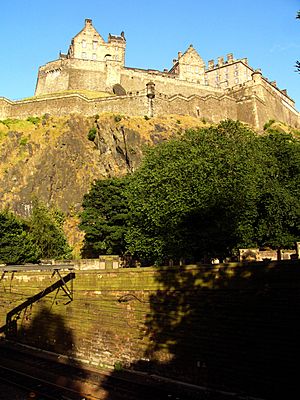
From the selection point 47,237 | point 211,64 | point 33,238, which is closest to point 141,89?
point 211,64

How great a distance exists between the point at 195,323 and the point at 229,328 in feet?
3.94

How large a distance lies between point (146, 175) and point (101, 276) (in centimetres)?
1563

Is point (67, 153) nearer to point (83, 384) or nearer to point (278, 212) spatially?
point (278, 212)

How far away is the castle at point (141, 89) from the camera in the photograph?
61.5m

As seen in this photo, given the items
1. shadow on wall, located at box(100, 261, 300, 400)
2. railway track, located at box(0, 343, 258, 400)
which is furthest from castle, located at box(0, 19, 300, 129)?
shadow on wall, located at box(100, 261, 300, 400)

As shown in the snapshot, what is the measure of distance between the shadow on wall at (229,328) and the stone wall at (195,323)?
1.0 inches

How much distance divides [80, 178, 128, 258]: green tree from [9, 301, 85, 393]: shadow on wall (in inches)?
664

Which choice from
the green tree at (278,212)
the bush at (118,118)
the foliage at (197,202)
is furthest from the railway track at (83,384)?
the bush at (118,118)

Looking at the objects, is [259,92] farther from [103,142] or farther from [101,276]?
[101,276]

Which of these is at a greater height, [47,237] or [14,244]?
[47,237]

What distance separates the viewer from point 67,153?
57.0 m

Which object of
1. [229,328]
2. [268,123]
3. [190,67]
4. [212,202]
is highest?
[190,67]

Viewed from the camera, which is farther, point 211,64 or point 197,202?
point 211,64

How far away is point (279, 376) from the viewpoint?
9547mm
